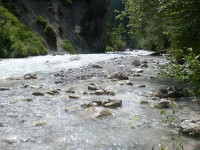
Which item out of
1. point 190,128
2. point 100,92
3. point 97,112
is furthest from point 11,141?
point 100,92

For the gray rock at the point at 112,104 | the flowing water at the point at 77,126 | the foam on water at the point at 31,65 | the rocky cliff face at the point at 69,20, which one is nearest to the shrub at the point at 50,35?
the rocky cliff face at the point at 69,20

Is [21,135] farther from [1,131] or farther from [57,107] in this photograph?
[57,107]

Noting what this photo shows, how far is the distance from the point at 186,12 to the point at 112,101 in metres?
3.82

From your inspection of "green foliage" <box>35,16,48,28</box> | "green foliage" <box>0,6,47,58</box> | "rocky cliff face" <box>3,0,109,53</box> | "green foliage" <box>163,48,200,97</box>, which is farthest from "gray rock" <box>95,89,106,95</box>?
"green foliage" <box>35,16,48,28</box>

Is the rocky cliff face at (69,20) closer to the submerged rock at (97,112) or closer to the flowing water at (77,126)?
the flowing water at (77,126)

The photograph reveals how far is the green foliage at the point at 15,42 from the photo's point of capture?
100.0ft

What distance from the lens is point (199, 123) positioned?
704 cm

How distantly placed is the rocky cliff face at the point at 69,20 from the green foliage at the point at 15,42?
5.43 metres

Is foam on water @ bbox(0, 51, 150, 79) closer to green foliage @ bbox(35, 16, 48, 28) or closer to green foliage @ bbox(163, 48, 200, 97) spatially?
green foliage @ bbox(163, 48, 200, 97)

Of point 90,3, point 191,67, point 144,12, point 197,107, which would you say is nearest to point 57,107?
point 197,107

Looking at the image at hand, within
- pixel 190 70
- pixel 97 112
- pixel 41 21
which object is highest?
pixel 41 21

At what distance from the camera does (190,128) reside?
22.0ft

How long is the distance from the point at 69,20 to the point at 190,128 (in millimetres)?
55301

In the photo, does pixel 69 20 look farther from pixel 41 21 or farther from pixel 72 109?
pixel 72 109
